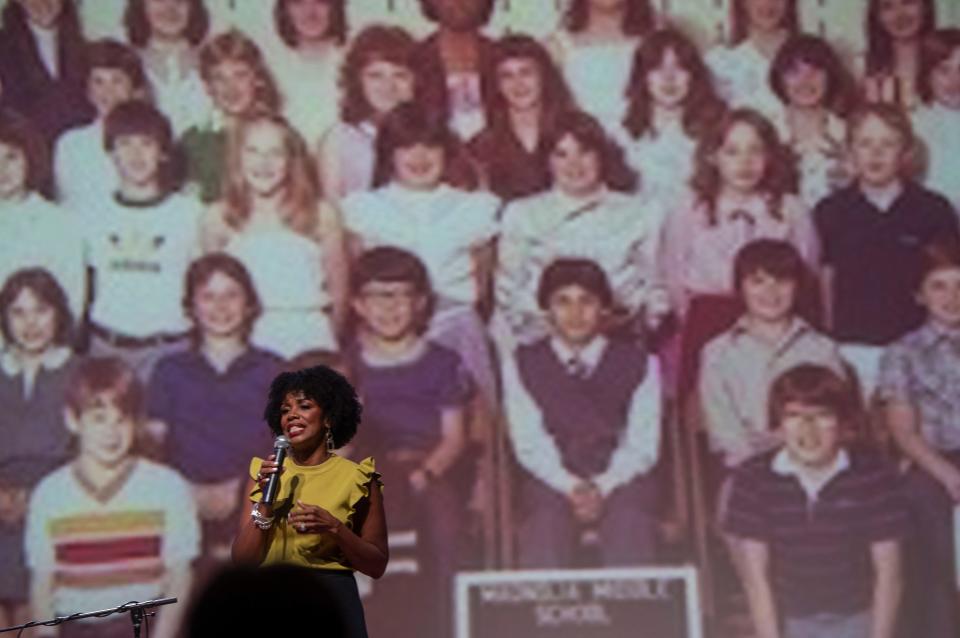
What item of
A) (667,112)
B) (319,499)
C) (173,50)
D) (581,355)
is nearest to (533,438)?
(581,355)

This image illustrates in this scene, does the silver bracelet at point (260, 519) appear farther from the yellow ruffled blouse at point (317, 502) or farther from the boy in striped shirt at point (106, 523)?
the boy in striped shirt at point (106, 523)

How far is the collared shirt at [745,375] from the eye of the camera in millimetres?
4609

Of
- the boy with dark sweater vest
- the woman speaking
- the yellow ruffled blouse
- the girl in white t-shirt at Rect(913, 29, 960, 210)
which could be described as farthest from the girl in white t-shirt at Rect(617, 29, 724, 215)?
the yellow ruffled blouse

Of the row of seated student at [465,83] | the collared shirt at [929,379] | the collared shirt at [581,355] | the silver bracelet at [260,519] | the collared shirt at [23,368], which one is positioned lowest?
the silver bracelet at [260,519]

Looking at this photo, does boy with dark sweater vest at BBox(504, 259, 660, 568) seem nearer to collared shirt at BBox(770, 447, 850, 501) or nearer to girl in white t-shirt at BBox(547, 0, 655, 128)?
collared shirt at BBox(770, 447, 850, 501)

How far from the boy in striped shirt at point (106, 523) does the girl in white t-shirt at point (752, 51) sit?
77.0 inches

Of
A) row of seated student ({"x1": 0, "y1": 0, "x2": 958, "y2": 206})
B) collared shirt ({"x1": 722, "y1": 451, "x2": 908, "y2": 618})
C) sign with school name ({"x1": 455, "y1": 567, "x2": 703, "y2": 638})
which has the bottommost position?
sign with school name ({"x1": 455, "y1": 567, "x2": 703, "y2": 638})

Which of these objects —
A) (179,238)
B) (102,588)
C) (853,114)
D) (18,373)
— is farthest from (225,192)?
(853,114)

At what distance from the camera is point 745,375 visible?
4641mm

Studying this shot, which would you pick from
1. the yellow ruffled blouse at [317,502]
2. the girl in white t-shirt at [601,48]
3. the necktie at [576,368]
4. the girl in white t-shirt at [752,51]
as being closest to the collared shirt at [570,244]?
the necktie at [576,368]

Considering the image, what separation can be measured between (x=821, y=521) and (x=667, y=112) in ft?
4.20

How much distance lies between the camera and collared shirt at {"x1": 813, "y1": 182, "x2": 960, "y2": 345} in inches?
185

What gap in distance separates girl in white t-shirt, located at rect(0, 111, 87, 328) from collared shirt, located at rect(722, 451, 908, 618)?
2016 millimetres

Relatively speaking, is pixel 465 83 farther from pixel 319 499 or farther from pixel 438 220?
pixel 319 499
